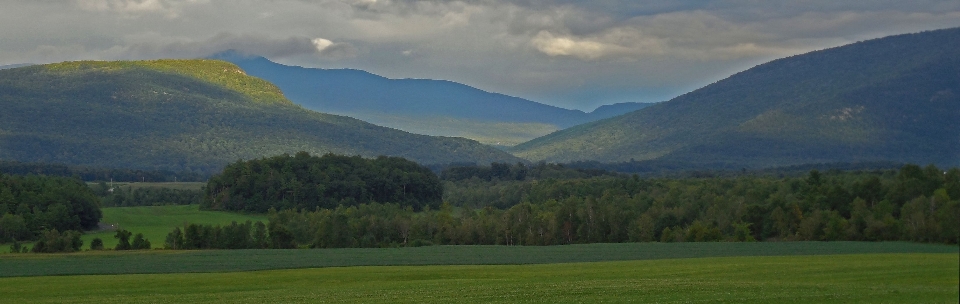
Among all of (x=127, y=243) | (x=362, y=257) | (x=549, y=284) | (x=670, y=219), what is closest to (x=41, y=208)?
(x=127, y=243)

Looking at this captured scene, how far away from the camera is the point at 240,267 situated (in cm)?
5975

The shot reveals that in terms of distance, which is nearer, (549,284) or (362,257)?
(549,284)

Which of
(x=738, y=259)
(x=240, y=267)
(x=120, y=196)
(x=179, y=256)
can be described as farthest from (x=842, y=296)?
(x=120, y=196)

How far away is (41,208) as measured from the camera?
94.2 metres

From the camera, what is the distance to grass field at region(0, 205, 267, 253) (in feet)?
304

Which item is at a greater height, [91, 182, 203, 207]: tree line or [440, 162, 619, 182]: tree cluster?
[440, 162, 619, 182]: tree cluster

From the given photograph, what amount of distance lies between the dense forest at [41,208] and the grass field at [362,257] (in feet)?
53.7

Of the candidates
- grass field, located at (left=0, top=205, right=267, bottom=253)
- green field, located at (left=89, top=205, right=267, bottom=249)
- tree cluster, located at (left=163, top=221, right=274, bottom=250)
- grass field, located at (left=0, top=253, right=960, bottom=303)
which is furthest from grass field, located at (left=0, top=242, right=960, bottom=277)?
green field, located at (left=89, top=205, right=267, bottom=249)

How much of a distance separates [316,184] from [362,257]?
63540 millimetres

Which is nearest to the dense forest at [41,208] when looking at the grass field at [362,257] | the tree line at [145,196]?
the grass field at [362,257]

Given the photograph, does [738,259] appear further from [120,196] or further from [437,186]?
[120,196]

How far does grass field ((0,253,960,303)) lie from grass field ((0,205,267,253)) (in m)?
38.5

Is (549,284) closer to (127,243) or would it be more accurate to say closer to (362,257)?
(362,257)

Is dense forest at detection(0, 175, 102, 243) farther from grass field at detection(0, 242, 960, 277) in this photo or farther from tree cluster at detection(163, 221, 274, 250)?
grass field at detection(0, 242, 960, 277)
